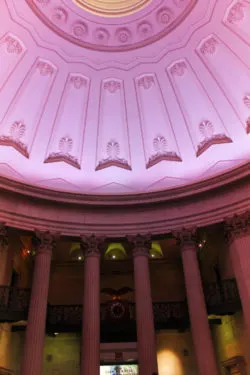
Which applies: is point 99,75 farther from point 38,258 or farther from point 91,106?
point 38,258

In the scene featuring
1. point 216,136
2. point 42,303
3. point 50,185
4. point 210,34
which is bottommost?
point 42,303

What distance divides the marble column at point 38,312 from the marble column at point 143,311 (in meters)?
3.34

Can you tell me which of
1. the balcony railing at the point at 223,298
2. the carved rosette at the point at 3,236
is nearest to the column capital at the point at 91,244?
the carved rosette at the point at 3,236

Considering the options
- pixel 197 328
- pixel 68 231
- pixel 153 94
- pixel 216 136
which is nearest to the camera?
pixel 197 328

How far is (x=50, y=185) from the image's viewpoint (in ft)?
52.0

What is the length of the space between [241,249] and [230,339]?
4.29 m

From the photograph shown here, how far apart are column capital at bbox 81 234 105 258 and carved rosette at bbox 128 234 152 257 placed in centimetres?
127

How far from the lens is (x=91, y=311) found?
42.6ft

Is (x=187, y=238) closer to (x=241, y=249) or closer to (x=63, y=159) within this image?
(x=241, y=249)

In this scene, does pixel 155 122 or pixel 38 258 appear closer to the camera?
pixel 38 258

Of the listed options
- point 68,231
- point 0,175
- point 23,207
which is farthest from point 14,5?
point 68,231

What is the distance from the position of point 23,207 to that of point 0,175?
1.60 m

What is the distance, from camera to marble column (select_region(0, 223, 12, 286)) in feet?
43.7

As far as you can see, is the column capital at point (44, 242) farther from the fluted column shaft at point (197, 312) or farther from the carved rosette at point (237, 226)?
the carved rosette at point (237, 226)
